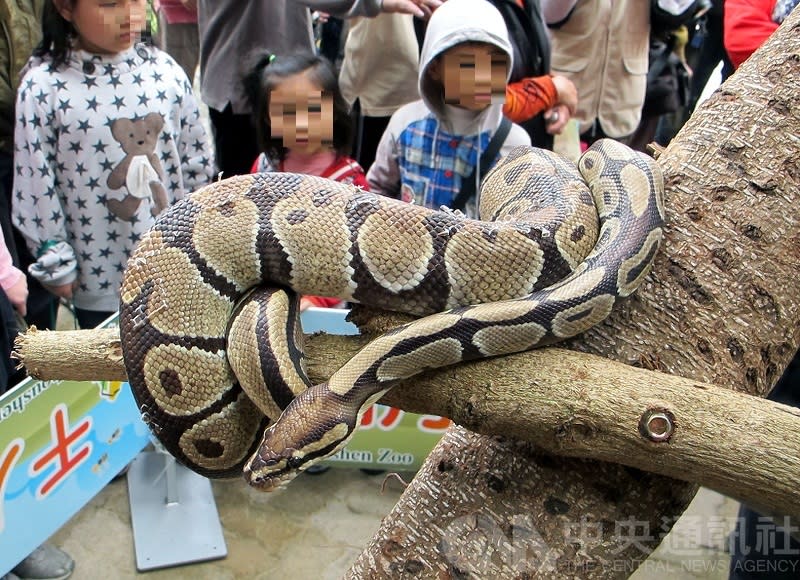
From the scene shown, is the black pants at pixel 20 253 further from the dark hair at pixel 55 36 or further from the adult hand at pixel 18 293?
the dark hair at pixel 55 36

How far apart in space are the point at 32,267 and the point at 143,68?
112cm

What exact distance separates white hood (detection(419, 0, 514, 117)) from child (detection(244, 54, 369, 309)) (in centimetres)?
47

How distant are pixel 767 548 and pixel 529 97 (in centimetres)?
243

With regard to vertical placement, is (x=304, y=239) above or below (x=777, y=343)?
above

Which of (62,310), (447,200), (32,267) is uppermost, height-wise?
(447,200)

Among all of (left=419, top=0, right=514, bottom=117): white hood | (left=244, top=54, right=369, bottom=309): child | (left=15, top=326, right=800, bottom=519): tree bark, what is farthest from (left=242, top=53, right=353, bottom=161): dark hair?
(left=15, top=326, right=800, bottom=519): tree bark

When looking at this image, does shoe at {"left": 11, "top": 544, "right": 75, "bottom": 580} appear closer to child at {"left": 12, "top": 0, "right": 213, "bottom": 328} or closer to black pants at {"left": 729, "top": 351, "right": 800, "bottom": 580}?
child at {"left": 12, "top": 0, "right": 213, "bottom": 328}

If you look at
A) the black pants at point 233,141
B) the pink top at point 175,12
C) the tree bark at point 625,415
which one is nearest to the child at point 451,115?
the black pants at point 233,141

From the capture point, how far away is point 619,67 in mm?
4828

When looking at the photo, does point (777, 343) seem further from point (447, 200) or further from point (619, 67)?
point (619, 67)

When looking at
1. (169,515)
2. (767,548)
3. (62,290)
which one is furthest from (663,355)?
(169,515)

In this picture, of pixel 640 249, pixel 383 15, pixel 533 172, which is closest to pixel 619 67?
pixel 383 15

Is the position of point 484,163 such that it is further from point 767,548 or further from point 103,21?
point 767,548

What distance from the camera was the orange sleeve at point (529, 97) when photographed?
3.63m
